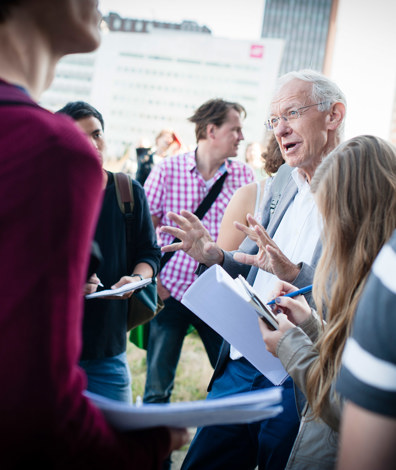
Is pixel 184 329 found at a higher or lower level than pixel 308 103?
lower

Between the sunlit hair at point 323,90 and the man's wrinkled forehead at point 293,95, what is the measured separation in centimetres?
3

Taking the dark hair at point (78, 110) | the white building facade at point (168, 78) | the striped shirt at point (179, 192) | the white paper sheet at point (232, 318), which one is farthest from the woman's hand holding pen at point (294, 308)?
the white building facade at point (168, 78)

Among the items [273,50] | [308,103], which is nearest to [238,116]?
[308,103]

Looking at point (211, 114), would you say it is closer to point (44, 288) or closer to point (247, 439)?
Answer: point (247, 439)

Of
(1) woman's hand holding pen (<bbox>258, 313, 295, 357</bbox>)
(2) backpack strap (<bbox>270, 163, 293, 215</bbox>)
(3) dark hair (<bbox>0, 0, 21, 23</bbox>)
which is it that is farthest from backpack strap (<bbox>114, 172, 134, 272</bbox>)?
(3) dark hair (<bbox>0, 0, 21, 23</bbox>)

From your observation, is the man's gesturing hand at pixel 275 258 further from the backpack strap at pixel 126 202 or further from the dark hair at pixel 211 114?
the dark hair at pixel 211 114

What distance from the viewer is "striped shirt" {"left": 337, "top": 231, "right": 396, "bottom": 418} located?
666mm

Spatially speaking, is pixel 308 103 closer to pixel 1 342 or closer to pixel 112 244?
pixel 112 244

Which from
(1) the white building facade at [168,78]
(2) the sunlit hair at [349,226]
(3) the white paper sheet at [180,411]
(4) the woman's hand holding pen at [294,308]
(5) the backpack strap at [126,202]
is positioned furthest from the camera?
(1) the white building facade at [168,78]

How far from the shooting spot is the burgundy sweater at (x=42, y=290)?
23.2 inches

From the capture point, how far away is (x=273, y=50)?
77.7 m

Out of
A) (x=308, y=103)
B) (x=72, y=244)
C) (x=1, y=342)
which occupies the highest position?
(x=308, y=103)

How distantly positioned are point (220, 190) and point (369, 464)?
2937mm

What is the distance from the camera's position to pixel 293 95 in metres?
2.09
